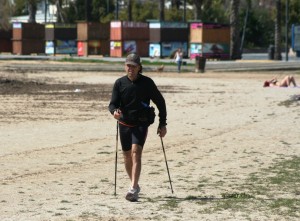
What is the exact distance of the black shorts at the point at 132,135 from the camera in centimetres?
1057

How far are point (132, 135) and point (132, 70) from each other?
770 millimetres

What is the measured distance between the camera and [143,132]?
34.7 feet

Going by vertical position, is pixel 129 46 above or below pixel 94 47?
above

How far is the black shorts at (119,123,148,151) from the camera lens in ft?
34.7

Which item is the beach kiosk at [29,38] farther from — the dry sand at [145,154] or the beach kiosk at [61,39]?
the dry sand at [145,154]

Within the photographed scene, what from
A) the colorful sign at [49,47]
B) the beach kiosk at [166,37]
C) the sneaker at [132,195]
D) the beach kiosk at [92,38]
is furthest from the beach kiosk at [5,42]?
the sneaker at [132,195]

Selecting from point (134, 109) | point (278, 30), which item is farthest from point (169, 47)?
point (134, 109)

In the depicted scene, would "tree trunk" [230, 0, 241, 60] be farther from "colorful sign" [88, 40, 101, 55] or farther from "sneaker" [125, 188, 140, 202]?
"sneaker" [125, 188, 140, 202]

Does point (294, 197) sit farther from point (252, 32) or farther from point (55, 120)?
point (252, 32)

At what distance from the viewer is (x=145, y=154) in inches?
607

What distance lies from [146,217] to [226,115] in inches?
544

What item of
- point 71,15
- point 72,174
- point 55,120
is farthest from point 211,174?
point 71,15

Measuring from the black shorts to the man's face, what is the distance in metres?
0.60

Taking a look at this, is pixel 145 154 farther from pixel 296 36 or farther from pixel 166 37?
pixel 296 36
